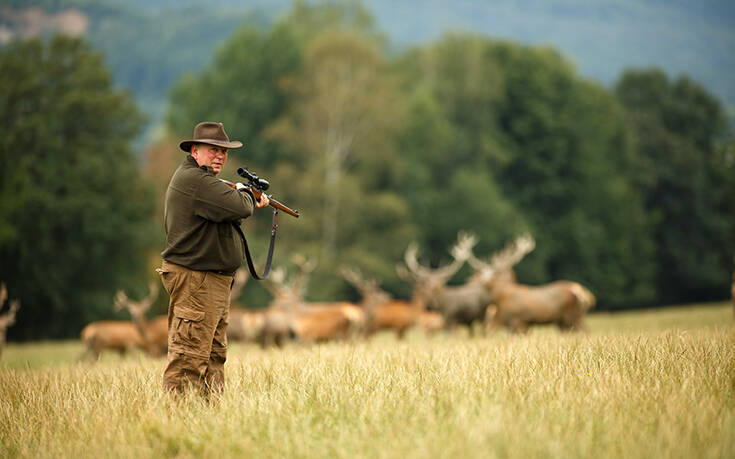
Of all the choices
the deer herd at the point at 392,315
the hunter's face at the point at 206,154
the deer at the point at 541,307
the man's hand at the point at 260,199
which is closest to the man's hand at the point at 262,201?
the man's hand at the point at 260,199

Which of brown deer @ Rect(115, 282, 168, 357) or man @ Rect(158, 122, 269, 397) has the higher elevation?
man @ Rect(158, 122, 269, 397)

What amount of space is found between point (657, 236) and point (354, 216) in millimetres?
22332

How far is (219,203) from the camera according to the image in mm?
5574

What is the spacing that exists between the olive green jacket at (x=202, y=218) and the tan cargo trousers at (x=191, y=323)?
10 cm

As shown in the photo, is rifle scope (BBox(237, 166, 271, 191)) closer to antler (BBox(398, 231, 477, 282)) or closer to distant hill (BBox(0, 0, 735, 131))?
antler (BBox(398, 231, 477, 282))

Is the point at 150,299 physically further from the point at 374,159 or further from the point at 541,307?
the point at 374,159

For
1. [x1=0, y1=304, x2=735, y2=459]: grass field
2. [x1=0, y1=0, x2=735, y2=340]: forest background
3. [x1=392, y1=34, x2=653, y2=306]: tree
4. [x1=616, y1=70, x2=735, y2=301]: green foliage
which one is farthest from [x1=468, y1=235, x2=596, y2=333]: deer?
[x1=616, y1=70, x2=735, y2=301]: green foliage

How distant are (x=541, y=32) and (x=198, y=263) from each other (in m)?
181

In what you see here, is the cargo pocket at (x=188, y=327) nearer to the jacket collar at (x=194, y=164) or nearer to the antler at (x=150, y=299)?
the jacket collar at (x=194, y=164)

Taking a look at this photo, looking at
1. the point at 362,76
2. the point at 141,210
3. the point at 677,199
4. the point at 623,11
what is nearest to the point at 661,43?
the point at 623,11

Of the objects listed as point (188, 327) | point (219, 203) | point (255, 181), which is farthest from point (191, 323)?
point (255, 181)

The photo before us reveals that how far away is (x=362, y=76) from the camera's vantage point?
32469mm

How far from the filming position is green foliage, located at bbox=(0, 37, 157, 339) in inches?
1028

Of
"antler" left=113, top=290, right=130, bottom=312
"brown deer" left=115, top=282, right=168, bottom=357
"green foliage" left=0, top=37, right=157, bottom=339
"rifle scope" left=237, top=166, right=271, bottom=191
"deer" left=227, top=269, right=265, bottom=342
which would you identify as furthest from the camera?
"green foliage" left=0, top=37, right=157, bottom=339
